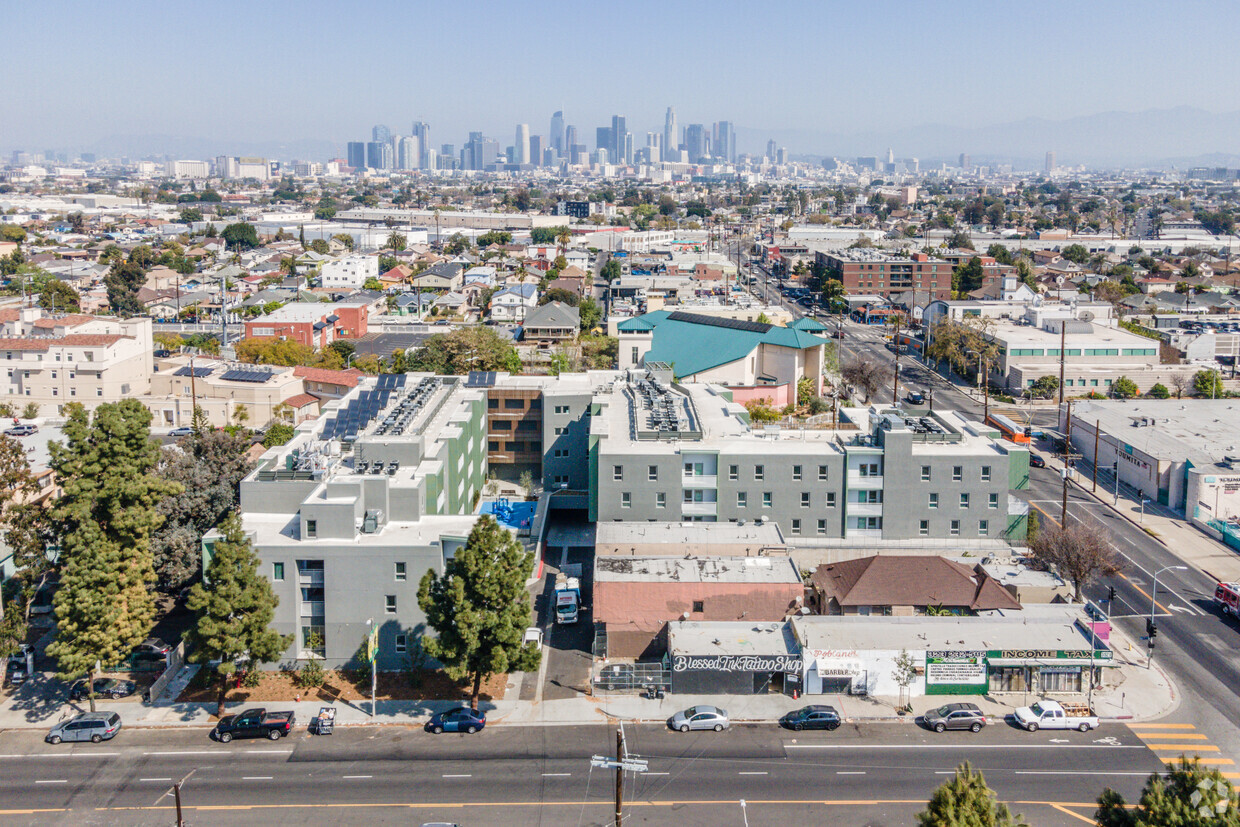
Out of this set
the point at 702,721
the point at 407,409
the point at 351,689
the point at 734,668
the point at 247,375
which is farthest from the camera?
Answer: the point at 247,375

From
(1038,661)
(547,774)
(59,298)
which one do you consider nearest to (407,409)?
(547,774)

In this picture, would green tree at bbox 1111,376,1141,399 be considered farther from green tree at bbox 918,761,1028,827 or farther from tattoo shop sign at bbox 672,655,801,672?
green tree at bbox 918,761,1028,827

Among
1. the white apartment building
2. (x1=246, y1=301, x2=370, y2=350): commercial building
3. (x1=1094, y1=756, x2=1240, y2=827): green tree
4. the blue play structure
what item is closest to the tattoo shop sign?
(x1=1094, y1=756, x2=1240, y2=827): green tree

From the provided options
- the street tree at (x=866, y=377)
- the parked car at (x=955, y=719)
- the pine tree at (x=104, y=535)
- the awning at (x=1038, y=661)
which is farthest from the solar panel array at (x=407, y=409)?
the street tree at (x=866, y=377)

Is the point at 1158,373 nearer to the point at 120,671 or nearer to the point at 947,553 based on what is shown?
the point at 947,553

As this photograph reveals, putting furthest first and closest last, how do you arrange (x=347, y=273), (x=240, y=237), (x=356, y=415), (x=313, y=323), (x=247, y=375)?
(x=240, y=237) → (x=347, y=273) → (x=313, y=323) → (x=247, y=375) → (x=356, y=415)

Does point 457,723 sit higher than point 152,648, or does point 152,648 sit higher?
point 152,648

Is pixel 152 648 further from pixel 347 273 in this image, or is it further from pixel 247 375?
pixel 347 273

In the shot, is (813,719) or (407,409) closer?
(813,719)
